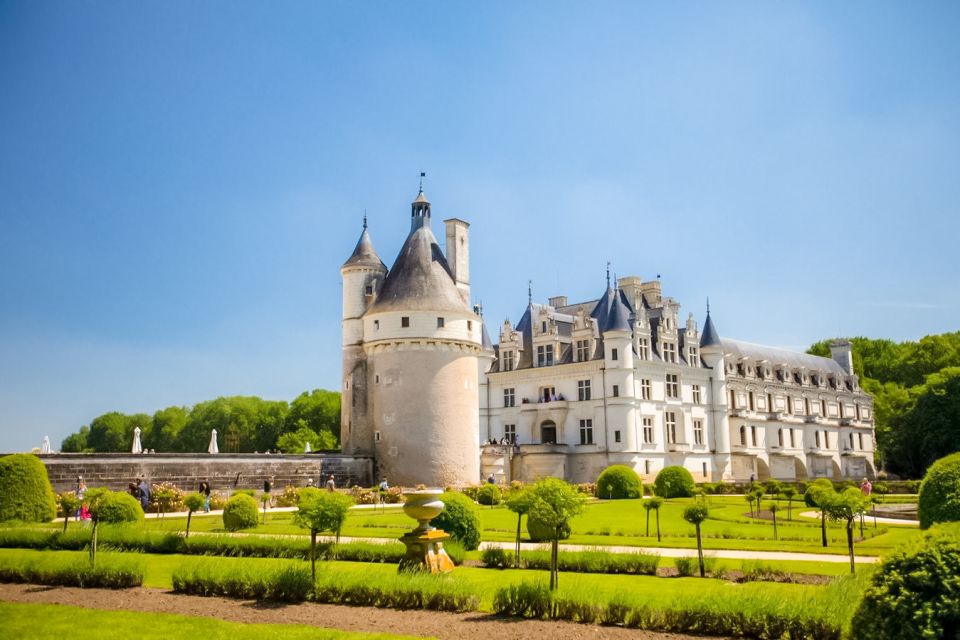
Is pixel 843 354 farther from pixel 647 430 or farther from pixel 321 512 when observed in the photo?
pixel 321 512

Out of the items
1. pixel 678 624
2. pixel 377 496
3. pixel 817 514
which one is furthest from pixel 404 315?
pixel 678 624

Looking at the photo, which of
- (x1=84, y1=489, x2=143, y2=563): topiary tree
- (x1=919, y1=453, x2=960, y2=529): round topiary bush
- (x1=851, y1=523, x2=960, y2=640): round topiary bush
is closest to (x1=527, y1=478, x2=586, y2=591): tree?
(x1=851, y1=523, x2=960, y2=640): round topiary bush

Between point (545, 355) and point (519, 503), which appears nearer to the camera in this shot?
point (519, 503)

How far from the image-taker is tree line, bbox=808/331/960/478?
51594 mm

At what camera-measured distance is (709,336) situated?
56000mm

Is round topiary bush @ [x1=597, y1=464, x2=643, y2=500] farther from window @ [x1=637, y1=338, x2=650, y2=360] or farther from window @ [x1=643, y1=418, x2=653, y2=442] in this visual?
window @ [x1=637, y1=338, x2=650, y2=360]

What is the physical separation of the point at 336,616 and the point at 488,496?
70.0 ft

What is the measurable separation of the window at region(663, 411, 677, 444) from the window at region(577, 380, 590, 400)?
560cm

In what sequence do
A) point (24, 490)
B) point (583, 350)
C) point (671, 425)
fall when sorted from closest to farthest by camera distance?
point (24, 490)
point (583, 350)
point (671, 425)

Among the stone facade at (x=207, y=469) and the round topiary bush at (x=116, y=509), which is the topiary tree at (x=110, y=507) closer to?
the round topiary bush at (x=116, y=509)

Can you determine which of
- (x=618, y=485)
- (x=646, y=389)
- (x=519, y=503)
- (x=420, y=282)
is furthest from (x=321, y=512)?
(x=646, y=389)

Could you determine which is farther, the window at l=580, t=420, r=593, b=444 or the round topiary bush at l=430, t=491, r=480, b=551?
the window at l=580, t=420, r=593, b=444

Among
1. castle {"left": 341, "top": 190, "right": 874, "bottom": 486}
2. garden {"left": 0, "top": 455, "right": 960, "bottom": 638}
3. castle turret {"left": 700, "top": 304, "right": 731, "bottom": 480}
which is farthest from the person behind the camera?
castle turret {"left": 700, "top": 304, "right": 731, "bottom": 480}

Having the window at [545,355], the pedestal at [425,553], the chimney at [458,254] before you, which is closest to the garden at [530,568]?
the pedestal at [425,553]
